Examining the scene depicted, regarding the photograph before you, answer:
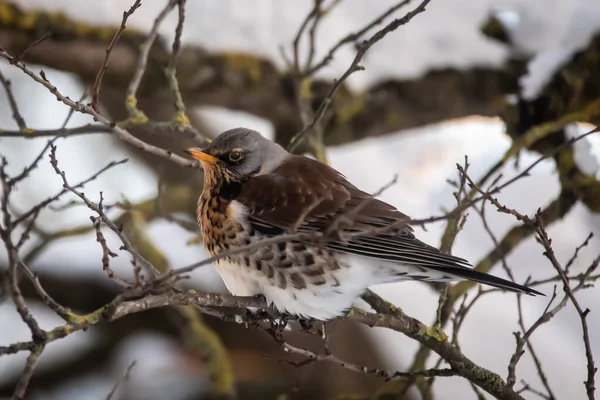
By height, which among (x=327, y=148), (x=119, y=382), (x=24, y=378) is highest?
(x=327, y=148)

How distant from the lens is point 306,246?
2.75 meters

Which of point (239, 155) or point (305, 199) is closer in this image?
point (305, 199)

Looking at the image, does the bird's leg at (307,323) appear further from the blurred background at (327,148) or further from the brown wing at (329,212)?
the blurred background at (327,148)

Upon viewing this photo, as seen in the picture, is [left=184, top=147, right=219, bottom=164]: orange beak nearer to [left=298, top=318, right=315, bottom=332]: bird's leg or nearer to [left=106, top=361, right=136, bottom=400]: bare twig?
[left=298, top=318, right=315, bottom=332]: bird's leg

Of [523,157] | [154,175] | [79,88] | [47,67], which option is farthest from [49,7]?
[523,157]

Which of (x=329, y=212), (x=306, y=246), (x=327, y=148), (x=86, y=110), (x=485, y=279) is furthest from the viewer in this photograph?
(x=327, y=148)

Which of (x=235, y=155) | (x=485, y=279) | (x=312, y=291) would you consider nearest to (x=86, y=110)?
(x=235, y=155)

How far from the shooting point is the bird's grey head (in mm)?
3117

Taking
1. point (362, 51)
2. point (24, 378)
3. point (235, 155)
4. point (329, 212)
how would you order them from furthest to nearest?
point (235, 155) < point (329, 212) < point (362, 51) < point (24, 378)

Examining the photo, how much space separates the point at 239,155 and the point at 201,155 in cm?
18

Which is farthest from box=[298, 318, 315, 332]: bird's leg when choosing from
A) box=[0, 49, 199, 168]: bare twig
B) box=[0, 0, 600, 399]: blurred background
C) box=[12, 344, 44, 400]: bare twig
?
box=[12, 344, 44, 400]: bare twig

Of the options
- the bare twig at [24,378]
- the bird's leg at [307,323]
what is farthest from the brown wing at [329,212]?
the bare twig at [24,378]

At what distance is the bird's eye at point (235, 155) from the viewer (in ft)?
10.2

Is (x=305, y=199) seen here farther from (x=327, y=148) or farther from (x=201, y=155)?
(x=327, y=148)
